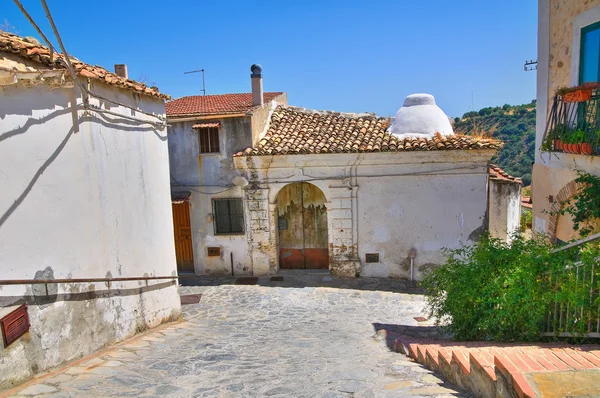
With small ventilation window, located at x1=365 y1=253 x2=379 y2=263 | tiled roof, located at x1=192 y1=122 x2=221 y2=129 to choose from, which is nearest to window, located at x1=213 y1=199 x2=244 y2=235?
tiled roof, located at x1=192 y1=122 x2=221 y2=129

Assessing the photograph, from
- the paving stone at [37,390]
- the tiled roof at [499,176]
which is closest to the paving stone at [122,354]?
the paving stone at [37,390]

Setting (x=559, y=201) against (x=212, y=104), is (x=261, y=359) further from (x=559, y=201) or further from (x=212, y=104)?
(x=212, y=104)

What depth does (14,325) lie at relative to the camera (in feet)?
15.8

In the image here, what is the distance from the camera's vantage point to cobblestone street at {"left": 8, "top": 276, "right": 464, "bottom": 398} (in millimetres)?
4816

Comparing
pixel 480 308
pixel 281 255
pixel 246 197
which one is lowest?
pixel 281 255

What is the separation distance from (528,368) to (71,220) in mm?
5735

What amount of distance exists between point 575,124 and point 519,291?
11.7 feet

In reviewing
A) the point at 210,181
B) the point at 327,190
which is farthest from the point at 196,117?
the point at 327,190

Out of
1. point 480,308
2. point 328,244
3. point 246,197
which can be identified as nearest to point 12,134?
point 480,308

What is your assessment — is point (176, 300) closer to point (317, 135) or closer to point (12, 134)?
point (12, 134)

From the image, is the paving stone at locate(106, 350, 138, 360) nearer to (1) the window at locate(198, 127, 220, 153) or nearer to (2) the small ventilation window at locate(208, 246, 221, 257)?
(2) the small ventilation window at locate(208, 246, 221, 257)

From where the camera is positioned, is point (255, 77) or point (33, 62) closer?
point (33, 62)

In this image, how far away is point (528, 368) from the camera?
3689 mm

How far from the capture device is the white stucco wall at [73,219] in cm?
508
